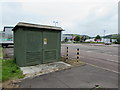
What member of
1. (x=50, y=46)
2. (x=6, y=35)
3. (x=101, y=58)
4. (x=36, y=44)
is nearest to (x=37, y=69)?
(x=36, y=44)

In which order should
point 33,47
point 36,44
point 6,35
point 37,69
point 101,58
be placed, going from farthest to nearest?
point 6,35 → point 101,58 → point 36,44 → point 33,47 → point 37,69

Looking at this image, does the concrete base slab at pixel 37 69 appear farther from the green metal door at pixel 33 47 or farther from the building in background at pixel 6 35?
the building in background at pixel 6 35

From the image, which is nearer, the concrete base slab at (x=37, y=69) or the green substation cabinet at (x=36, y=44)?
the concrete base slab at (x=37, y=69)

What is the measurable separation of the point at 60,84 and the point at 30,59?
116 inches

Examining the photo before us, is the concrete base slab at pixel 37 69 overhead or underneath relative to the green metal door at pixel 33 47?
underneath

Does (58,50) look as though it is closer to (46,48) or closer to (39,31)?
(46,48)

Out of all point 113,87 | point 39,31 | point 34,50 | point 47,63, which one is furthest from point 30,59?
point 113,87

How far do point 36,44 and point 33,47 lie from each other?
0.27 meters

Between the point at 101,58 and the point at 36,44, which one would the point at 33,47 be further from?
the point at 101,58

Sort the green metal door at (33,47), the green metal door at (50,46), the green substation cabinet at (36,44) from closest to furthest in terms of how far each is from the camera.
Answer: the green substation cabinet at (36,44), the green metal door at (33,47), the green metal door at (50,46)

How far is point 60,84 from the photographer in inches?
140

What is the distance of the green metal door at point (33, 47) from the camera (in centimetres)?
567

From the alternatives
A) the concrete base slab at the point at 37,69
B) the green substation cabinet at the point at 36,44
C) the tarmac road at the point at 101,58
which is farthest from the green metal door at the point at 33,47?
the tarmac road at the point at 101,58

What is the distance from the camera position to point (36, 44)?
5.97 metres
